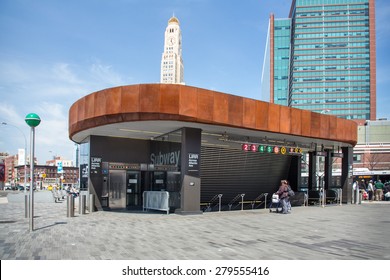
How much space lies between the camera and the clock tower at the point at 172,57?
175m

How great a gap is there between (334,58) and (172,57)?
237ft

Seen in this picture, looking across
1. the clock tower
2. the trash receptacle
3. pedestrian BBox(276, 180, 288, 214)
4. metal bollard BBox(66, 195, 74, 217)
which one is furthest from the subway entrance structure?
the clock tower

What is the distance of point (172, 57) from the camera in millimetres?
175625

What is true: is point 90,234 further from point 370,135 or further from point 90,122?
point 370,135

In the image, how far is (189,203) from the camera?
15.4 metres

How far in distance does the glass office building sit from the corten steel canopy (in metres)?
133

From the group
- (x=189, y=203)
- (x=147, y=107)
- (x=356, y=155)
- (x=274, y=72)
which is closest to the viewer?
(x=147, y=107)

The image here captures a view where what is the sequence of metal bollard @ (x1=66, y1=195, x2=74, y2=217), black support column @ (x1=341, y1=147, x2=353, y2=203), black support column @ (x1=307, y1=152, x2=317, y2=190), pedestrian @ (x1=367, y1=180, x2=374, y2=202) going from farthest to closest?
pedestrian @ (x1=367, y1=180, x2=374, y2=202) < black support column @ (x1=307, y1=152, x2=317, y2=190) < black support column @ (x1=341, y1=147, x2=353, y2=203) < metal bollard @ (x1=66, y1=195, x2=74, y2=217)

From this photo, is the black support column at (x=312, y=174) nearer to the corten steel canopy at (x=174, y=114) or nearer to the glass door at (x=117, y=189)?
the corten steel canopy at (x=174, y=114)

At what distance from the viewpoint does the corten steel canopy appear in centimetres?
1405

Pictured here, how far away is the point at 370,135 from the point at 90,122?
10831 centimetres

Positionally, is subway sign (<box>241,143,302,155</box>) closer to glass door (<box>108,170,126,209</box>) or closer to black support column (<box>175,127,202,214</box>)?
black support column (<box>175,127,202,214</box>)
